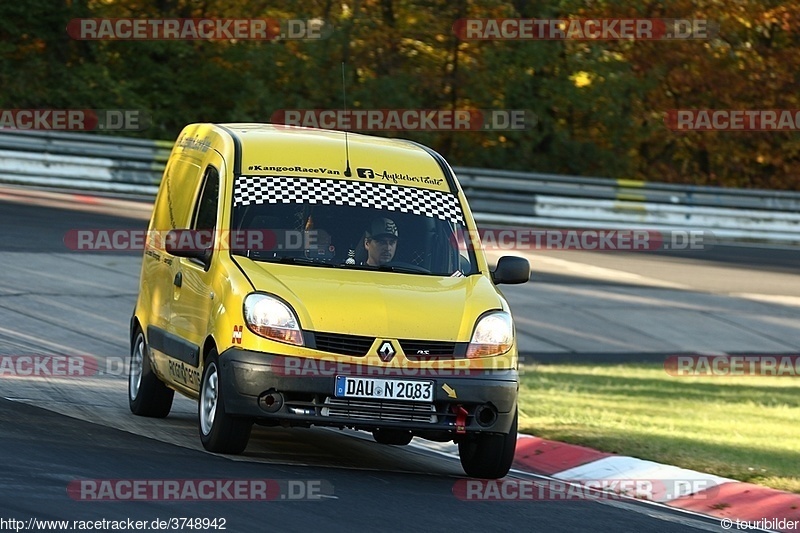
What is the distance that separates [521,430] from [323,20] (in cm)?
2066

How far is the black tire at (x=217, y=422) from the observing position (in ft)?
28.1

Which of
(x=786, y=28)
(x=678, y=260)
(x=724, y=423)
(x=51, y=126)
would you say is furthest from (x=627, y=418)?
(x=786, y=28)

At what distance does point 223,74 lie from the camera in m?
30.7

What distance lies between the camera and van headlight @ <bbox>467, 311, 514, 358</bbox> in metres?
8.68

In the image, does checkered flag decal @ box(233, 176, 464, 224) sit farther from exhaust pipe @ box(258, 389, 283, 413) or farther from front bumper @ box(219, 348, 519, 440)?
exhaust pipe @ box(258, 389, 283, 413)

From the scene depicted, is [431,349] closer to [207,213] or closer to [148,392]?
[207,213]

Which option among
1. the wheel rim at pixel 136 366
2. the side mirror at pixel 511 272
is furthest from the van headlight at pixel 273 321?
the wheel rim at pixel 136 366

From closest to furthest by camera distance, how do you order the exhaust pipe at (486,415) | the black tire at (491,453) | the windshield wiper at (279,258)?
Answer: the exhaust pipe at (486,415) → the black tire at (491,453) → the windshield wiper at (279,258)

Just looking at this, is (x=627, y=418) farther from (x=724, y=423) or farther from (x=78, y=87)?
(x=78, y=87)

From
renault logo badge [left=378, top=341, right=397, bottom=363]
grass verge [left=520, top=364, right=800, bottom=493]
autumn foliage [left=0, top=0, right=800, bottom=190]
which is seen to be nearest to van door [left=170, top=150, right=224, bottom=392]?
renault logo badge [left=378, top=341, right=397, bottom=363]

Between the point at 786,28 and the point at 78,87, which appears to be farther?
the point at 786,28

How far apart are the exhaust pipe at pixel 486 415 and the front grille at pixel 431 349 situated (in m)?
0.33

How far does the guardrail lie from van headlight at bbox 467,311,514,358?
17382mm

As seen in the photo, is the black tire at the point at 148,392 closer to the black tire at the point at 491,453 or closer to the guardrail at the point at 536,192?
the black tire at the point at 491,453
